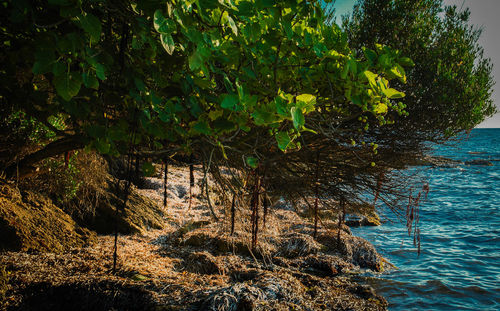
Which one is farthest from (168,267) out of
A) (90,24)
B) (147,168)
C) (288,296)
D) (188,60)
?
(90,24)

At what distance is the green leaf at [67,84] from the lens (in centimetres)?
197

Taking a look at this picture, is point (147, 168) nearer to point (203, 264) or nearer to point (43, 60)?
point (43, 60)

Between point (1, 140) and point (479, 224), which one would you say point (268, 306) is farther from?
point (479, 224)

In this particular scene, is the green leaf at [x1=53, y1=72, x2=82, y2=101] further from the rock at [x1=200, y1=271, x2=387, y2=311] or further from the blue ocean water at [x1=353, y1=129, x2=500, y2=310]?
the blue ocean water at [x1=353, y1=129, x2=500, y2=310]

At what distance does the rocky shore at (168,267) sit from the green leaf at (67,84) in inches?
125

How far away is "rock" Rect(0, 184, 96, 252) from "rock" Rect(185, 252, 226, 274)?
216cm

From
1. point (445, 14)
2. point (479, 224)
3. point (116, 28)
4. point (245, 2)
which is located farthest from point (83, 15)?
point (479, 224)

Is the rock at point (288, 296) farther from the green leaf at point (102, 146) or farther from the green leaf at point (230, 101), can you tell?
the green leaf at point (230, 101)

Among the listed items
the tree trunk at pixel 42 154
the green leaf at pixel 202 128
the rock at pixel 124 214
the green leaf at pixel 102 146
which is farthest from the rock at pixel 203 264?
the green leaf at pixel 202 128

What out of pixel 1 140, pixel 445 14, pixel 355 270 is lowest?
pixel 355 270

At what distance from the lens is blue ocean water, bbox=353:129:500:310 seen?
8.36 m

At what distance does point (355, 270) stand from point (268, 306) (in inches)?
196

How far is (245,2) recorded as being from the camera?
6.19 ft

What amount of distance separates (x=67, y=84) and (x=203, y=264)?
5187mm
